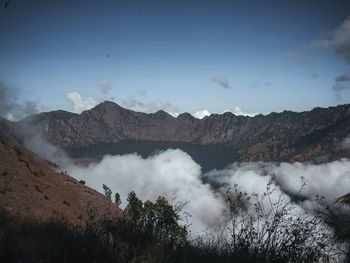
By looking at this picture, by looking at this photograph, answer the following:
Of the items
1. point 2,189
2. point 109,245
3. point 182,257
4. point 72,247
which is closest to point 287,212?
point 182,257

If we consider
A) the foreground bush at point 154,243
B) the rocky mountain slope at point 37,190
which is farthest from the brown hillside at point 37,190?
the foreground bush at point 154,243

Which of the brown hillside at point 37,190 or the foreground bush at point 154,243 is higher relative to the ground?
the brown hillside at point 37,190

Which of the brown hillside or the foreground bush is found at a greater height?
the brown hillside

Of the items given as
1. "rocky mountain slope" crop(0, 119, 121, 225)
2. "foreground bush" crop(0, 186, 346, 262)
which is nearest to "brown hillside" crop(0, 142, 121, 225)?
"rocky mountain slope" crop(0, 119, 121, 225)

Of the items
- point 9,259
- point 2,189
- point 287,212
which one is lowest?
point 9,259

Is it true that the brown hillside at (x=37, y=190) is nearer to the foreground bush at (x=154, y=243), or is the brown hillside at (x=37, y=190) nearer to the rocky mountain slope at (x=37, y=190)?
the rocky mountain slope at (x=37, y=190)

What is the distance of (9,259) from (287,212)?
5.20 m

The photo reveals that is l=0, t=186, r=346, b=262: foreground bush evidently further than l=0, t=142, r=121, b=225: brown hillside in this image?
No

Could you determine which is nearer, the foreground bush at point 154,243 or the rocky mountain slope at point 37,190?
the foreground bush at point 154,243

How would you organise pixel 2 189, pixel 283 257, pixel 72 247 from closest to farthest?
pixel 72 247
pixel 283 257
pixel 2 189

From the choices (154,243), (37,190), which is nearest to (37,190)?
(37,190)

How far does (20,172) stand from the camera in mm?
47031

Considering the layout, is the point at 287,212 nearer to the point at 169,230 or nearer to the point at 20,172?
the point at 169,230

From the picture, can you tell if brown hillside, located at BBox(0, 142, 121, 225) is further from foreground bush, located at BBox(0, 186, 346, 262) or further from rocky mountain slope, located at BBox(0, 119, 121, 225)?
foreground bush, located at BBox(0, 186, 346, 262)
